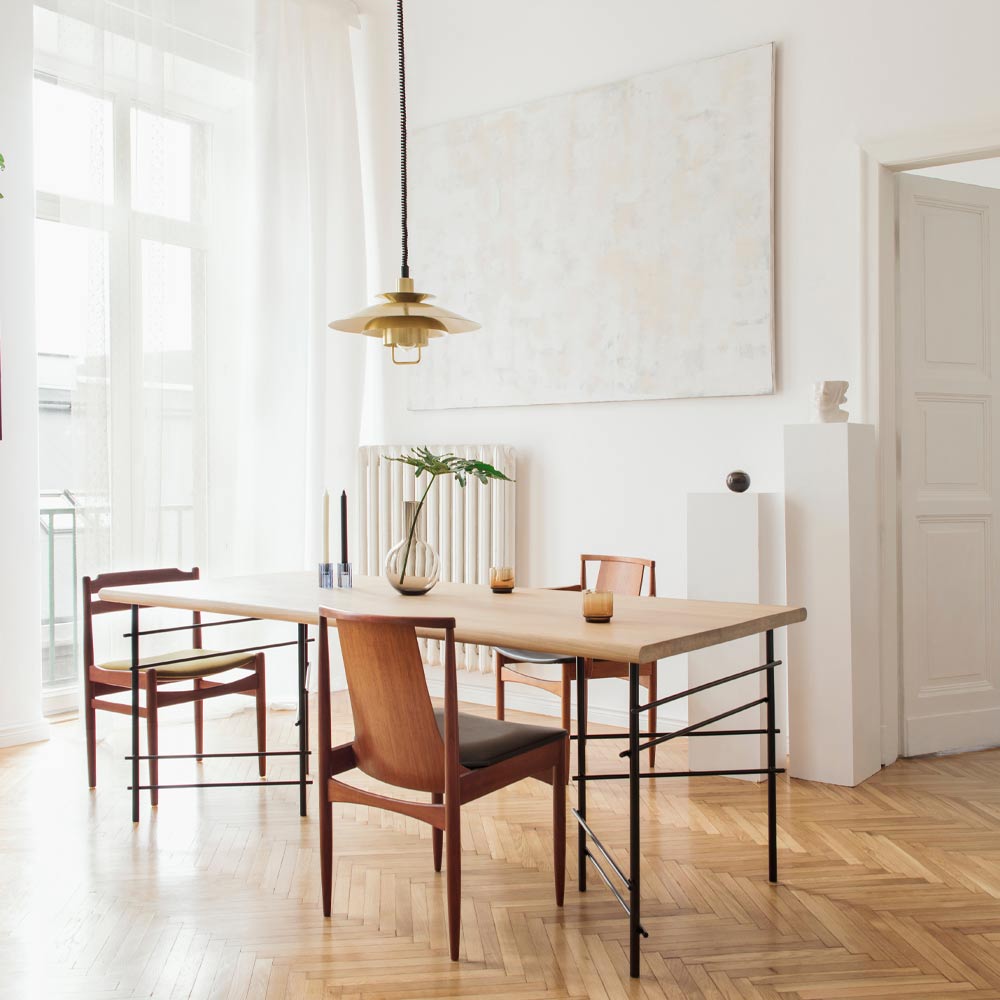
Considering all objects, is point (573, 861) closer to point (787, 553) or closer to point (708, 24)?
point (787, 553)

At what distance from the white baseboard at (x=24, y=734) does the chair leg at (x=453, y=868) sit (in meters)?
2.61

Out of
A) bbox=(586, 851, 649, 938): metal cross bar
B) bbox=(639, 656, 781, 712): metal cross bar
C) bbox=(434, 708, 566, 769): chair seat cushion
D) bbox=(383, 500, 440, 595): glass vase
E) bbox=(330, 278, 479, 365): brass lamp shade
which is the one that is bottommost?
bbox=(586, 851, 649, 938): metal cross bar

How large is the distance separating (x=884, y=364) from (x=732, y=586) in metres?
1.05

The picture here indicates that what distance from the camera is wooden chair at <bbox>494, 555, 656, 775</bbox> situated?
372cm

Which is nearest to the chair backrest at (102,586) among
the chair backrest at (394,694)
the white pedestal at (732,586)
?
the chair backrest at (394,694)

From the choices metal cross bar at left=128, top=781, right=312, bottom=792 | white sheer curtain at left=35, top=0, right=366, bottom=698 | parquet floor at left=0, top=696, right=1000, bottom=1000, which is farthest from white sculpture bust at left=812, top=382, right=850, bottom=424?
white sheer curtain at left=35, top=0, right=366, bottom=698

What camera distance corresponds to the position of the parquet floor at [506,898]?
89.7 inches

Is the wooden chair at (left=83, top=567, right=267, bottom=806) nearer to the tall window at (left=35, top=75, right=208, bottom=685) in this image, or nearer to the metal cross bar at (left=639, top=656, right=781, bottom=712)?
the tall window at (left=35, top=75, right=208, bottom=685)

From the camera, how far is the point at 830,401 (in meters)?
3.65

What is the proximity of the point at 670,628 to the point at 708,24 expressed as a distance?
296cm

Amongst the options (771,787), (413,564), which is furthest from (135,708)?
(771,787)

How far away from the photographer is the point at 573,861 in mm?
2984

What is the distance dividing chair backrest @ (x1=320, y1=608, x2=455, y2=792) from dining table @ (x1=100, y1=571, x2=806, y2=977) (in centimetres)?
21

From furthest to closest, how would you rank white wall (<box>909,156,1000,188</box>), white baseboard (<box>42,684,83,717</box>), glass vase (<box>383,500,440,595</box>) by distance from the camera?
1. white wall (<box>909,156,1000,188</box>)
2. white baseboard (<box>42,684,83,717</box>)
3. glass vase (<box>383,500,440,595</box>)
